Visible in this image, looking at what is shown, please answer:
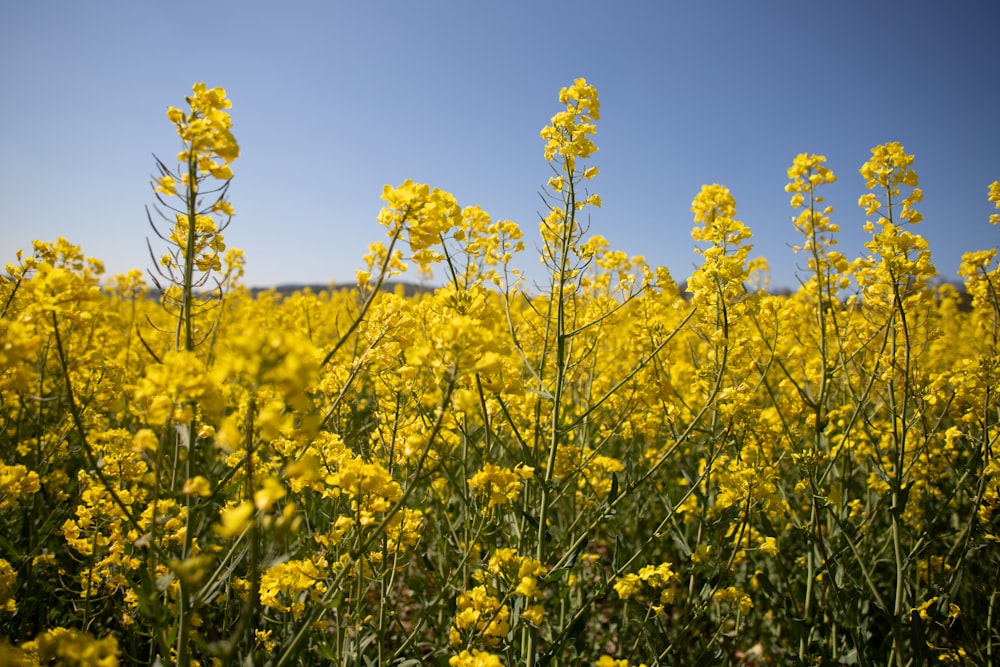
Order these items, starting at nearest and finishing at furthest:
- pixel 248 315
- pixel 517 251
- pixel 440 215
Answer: pixel 440 215
pixel 517 251
pixel 248 315

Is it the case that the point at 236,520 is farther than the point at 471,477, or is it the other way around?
the point at 471,477

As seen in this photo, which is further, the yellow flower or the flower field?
the flower field

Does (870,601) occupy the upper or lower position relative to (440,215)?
lower

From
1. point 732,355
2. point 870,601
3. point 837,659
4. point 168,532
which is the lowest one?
point 837,659

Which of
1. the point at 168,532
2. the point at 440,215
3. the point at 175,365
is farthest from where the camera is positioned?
the point at 168,532

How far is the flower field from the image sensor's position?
1.41m

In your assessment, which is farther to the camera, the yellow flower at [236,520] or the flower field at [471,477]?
the flower field at [471,477]

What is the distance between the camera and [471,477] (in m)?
2.98

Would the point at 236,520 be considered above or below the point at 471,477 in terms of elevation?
above

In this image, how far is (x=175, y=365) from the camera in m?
1.25

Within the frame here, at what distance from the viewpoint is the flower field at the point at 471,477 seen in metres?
1.41

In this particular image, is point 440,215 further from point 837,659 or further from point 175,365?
A: point 837,659

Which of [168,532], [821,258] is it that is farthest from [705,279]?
[168,532]

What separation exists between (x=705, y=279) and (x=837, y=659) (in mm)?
2192
